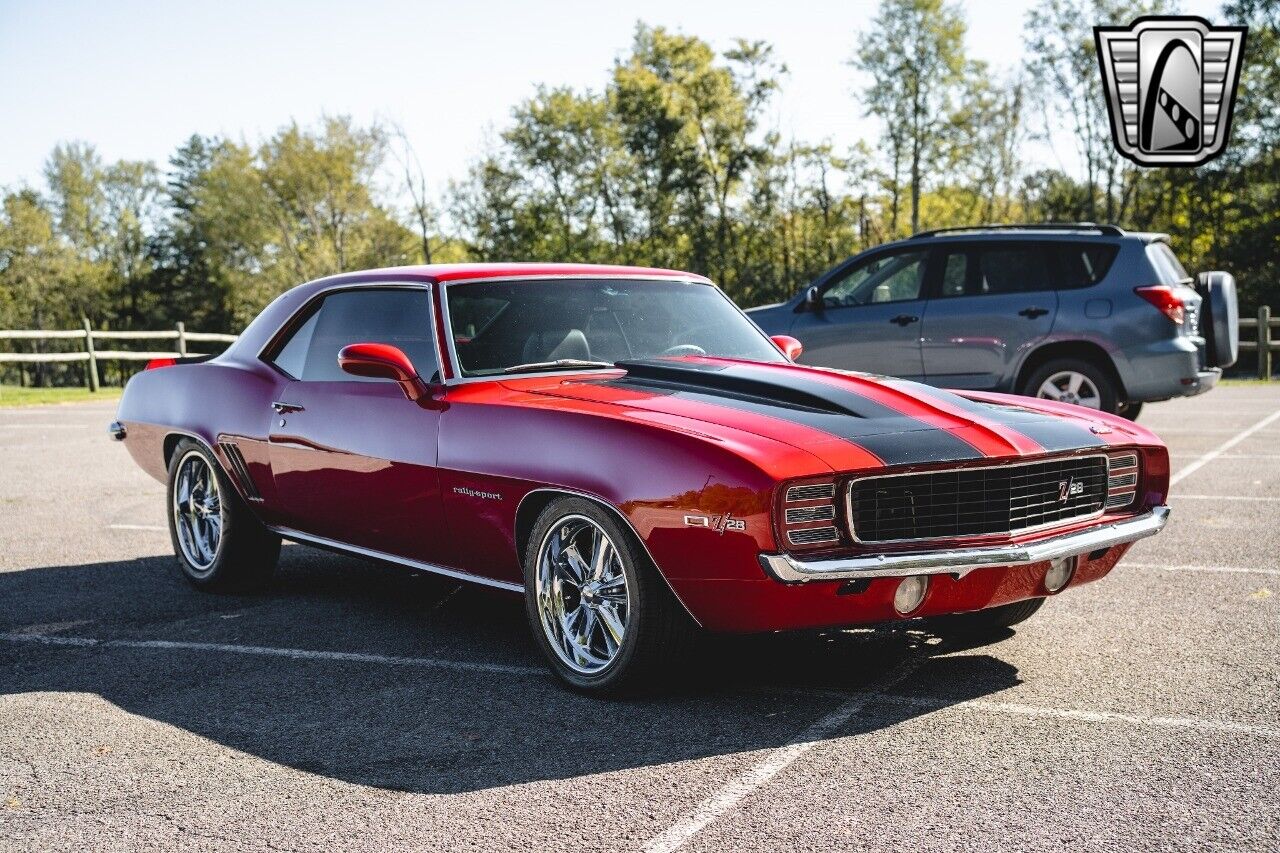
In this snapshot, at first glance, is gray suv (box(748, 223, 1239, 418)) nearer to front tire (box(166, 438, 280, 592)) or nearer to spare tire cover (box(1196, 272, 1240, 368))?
spare tire cover (box(1196, 272, 1240, 368))

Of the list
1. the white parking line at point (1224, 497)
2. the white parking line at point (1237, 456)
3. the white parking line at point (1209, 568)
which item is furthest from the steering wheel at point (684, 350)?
the white parking line at point (1237, 456)

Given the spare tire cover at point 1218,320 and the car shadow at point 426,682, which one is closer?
the car shadow at point 426,682

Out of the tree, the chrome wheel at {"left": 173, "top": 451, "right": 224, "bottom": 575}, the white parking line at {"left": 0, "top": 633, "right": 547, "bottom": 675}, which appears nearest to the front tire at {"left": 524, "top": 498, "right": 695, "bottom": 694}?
the white parking line at {"left": 0, "top": 633, "right": 547, "bottom": 675}

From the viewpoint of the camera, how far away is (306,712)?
4340 millimetres

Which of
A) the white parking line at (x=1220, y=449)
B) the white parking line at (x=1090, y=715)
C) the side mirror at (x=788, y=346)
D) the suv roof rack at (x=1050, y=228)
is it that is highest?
the suv roof rack at (x=1050, y=228)

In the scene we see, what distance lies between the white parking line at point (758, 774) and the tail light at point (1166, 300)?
724cm

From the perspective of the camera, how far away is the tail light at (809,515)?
12.9 feet

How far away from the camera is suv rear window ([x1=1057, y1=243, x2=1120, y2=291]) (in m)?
11.1

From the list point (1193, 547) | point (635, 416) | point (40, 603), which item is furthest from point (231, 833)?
point (1193, 547)

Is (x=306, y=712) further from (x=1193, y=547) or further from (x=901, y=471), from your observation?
(x=1193, y=547)

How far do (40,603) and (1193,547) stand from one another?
5.72m

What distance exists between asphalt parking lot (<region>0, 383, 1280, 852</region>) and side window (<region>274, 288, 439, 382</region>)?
109 centimetres

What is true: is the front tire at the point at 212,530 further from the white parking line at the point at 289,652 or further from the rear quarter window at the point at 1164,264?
the rear quarter window at the point at 1164,264

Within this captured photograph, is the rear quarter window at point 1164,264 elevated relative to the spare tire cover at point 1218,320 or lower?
elevated
